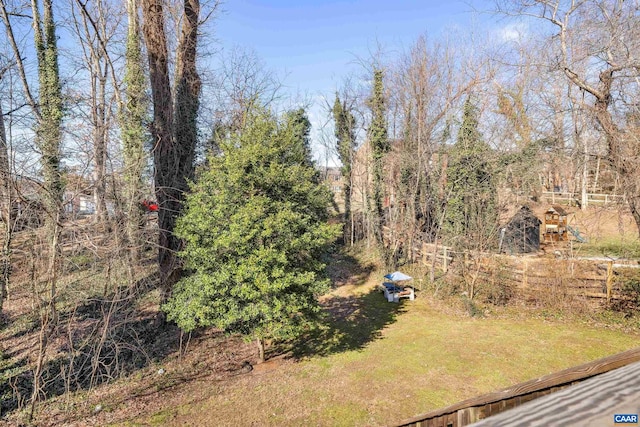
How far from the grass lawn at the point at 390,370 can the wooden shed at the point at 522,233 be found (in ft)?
17.9

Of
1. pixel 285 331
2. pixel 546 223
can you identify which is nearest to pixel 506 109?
pixel 546 223

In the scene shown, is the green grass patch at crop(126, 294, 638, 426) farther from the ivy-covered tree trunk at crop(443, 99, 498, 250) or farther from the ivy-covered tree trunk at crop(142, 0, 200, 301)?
the ivy-covered tree trunk at crop(142, 0, 200, 301)

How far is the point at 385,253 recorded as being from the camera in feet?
→ 52.4

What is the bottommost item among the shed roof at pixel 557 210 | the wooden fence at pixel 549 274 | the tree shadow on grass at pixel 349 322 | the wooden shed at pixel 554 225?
the tree shadow on grass at pixel 349 322

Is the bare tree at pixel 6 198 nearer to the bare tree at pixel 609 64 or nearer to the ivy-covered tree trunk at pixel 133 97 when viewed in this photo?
the ivy-covered tree trunk at pixel 133 97

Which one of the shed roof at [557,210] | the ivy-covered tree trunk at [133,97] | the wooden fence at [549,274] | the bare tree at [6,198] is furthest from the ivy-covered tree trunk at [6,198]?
the shed roof at [557,210]

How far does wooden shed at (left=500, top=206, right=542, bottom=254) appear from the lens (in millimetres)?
14220

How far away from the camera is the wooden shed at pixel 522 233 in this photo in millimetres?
14220

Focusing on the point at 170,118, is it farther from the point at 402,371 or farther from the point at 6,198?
the point at 402,371

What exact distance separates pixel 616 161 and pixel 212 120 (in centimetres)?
1277

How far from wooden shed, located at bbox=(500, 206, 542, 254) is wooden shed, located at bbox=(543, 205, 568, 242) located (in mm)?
453

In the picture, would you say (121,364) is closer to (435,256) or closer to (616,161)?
(435,256)

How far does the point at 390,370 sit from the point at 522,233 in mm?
11380

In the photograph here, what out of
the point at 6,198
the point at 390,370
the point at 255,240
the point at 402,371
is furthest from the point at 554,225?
the point at 6,198
